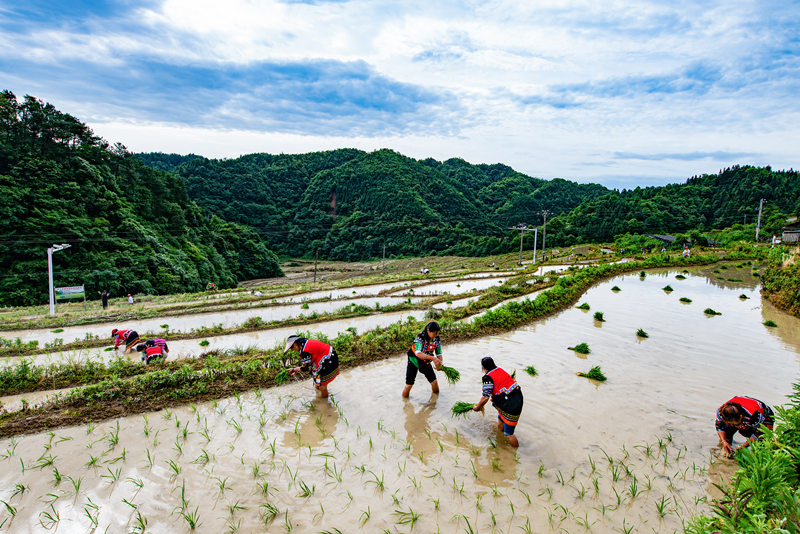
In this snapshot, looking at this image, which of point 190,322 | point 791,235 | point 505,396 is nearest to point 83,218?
point 190,322

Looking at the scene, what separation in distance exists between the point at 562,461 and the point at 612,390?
139 inches

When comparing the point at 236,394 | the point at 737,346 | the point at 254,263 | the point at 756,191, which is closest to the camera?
the point at 236,394

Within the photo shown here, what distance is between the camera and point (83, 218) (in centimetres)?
3903

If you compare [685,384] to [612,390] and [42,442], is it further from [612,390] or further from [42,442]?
[42,442]

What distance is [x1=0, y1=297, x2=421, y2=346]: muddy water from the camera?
16.4 metres

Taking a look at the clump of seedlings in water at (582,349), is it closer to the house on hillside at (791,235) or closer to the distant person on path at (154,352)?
the distant person on path at (154,352)

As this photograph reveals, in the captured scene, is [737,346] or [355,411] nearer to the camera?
[355,411]

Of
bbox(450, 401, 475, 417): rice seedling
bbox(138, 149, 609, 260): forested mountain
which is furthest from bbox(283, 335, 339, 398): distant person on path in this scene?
bbox(138, 149, 609, 260): forested mountain

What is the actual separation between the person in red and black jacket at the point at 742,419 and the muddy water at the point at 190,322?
16.8 metres

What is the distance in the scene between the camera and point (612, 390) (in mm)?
8359

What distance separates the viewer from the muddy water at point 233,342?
12.4 m

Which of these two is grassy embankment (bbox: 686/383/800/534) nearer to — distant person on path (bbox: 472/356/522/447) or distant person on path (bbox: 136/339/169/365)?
distant person on path (bbox: 472/356/522/447)

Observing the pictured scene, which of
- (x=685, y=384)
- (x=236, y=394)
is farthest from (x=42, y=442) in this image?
(x=685, y=384)

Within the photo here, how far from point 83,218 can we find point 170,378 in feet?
139
